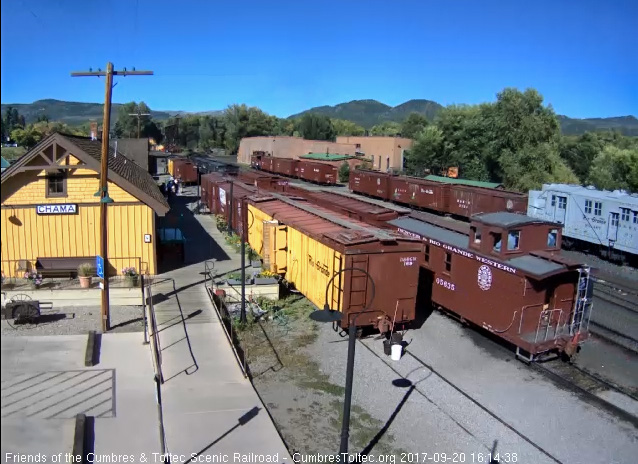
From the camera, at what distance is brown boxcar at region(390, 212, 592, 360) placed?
14.0 metres

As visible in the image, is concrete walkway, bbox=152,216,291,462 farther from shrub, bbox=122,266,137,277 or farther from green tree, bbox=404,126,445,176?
green tree, bbox=404,126,445,176

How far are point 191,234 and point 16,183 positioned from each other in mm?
13156

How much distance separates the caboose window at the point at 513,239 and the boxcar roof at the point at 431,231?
6.09 feet

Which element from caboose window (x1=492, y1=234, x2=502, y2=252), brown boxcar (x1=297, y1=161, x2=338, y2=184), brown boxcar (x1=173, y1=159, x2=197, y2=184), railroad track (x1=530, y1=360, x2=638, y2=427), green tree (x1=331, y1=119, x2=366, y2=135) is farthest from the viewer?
green tree (x1=331, y1=119, x2=366, y2=135)

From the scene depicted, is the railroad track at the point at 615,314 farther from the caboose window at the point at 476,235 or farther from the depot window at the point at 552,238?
the caboose window at the point at 476,235

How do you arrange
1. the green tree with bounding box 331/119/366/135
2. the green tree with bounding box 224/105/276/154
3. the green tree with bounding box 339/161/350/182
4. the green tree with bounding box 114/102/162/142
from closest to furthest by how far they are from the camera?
1. the green tree with bounding box 339/161/350/182
2. the green tree with bounding box 114/102/162/142
3. the green tree with bounding box 224/105/276/154
4. the green tree with bounding box 331/119/366/135

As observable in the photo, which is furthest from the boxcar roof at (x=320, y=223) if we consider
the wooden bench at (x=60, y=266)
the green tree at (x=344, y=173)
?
the green tree at (x=344, y=173)

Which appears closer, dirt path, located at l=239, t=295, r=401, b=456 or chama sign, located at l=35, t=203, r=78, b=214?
dirt path, located at l=239, t=295, r=401, b=456

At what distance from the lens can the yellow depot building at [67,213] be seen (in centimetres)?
1698

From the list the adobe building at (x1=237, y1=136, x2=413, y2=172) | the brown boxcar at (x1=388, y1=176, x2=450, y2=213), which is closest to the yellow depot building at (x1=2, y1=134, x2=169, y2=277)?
the brown boxcar at (x1=388, y1=176, x2=450, y2=213)

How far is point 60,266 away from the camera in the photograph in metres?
17.9

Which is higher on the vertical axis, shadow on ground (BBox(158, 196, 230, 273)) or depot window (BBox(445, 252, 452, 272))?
depot window (BBox(445, 252, 452, 272))

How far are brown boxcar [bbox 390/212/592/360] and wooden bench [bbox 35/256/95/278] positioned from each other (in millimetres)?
12636

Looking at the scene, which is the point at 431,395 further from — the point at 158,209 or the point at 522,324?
the point at 158,209
